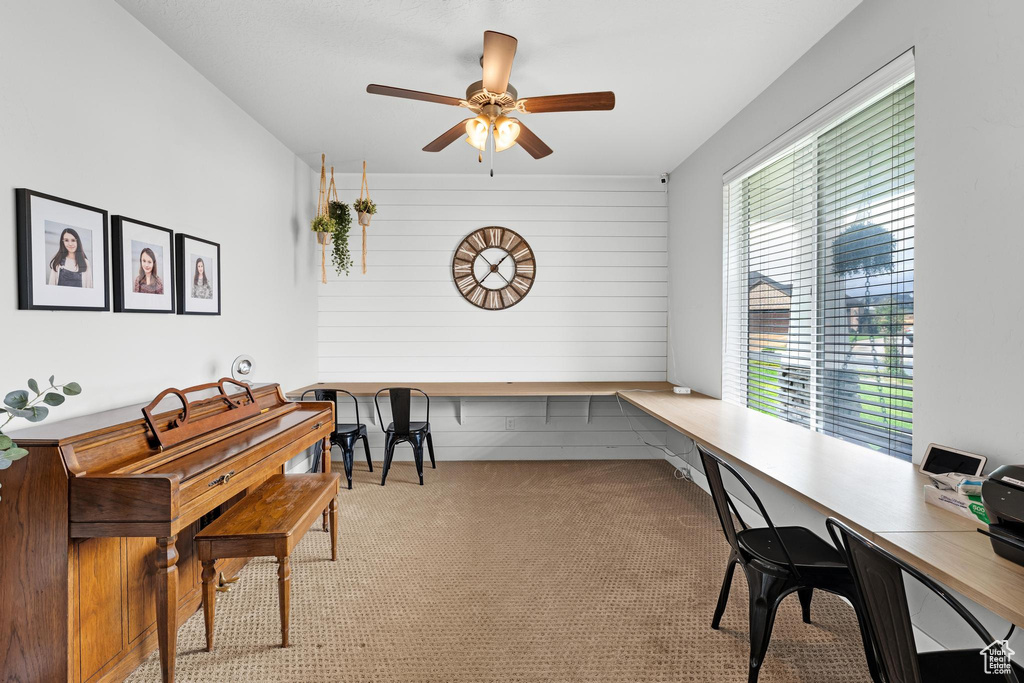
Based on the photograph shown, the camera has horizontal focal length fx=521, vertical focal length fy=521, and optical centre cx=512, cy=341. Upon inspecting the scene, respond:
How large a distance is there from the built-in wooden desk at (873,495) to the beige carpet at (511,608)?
2.18 feet

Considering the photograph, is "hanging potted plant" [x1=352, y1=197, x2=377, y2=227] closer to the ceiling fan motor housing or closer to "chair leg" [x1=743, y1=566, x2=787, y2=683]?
the ceiling fan motor housing

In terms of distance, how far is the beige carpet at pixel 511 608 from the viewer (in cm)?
189

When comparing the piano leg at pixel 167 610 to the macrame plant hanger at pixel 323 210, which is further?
the macrame plant hanger at pixel 323 210

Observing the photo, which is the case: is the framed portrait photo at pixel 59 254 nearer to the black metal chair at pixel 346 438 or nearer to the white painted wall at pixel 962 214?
the black metal chair at pixel 346 438

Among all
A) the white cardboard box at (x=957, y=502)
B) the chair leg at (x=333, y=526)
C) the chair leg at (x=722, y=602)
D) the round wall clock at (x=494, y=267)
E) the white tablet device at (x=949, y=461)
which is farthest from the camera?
the round wall clock at (x=494, y=267)

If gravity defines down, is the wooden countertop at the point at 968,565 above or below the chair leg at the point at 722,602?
above

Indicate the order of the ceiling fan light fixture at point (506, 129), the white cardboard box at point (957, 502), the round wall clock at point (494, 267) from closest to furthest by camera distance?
the white cardboard box at point (957, 502)
the ceiling fan light fixture at point (506, 129)
the round wall clock at point (494, 267)

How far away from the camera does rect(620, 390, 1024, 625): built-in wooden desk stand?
1182mm

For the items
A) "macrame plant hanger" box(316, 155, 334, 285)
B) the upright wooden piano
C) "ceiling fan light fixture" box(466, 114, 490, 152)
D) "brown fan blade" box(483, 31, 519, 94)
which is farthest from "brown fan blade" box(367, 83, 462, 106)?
"macrame plant hanger" box(316, 155, 334, 285)

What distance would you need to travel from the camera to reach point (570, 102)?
2.42 m

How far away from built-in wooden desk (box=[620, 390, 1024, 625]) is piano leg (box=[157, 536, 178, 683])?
207 centimetres

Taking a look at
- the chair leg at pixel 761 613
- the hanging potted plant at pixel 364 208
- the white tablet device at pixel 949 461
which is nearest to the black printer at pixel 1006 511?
the white tablet device at pixel 949 461

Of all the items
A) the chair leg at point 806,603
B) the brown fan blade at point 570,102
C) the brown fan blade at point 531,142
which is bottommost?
the chair leg at point 806,603

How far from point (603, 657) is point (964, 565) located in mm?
1203
